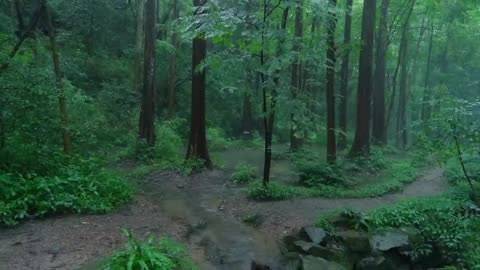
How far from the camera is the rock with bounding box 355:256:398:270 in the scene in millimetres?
7801

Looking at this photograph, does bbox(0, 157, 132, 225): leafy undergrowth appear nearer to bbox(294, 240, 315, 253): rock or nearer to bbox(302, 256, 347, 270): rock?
bbox(294, 240, 315, 253): rock

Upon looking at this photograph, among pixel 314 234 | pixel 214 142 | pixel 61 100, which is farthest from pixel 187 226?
→ pixel 214 142

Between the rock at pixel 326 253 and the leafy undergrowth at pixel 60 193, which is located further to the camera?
the leafy undergrowth at pixel 60 193

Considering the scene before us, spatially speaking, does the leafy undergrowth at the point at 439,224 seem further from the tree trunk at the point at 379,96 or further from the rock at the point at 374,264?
the tree trunk at the point at 379,96

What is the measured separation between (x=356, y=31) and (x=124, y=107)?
1511 centimetres

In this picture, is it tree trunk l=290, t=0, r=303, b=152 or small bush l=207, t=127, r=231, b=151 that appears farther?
small bush l=207, t=127, r=231, b=151

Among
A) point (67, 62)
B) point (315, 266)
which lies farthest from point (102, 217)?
point (67, 62)

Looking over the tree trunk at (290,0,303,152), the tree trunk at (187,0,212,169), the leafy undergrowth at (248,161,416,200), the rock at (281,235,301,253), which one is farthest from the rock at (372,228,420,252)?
the tree trunk at (187,0,212,169)

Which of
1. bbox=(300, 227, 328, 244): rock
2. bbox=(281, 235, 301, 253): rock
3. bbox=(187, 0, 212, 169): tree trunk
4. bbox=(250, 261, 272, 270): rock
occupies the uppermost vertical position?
bbox=(187, 0, 212, 169): tree trunk

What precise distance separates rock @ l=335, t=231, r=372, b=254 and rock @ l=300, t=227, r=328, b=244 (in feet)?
0.97

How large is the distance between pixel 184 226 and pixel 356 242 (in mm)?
3602

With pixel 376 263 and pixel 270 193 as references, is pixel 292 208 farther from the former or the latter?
pixel 376 263

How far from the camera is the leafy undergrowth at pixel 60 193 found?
27.8ft

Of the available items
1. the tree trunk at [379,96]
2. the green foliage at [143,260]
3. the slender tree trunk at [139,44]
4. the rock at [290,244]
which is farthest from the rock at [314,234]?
the slender tree trunk at [139,44]
